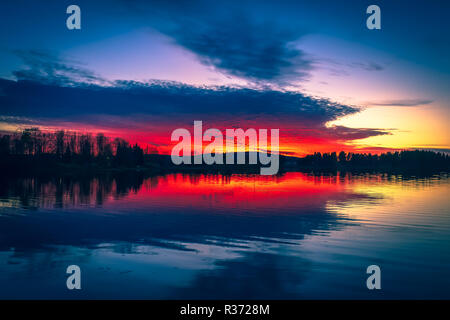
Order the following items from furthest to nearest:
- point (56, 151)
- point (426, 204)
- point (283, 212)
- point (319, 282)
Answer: point (56, 151)
point (426, 204)
point (283, 212)
point (319, 282)

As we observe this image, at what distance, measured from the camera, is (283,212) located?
29406mm

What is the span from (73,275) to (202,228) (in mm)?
11105

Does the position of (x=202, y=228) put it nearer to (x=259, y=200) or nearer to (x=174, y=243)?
(x=174, y=243)

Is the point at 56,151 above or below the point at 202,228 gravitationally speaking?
above

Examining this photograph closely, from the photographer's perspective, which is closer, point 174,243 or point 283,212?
point 174,243

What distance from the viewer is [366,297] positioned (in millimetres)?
11195

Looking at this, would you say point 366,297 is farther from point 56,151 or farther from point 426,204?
point 56,151

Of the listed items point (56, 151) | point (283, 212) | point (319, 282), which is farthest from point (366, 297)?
point (56, 151)
